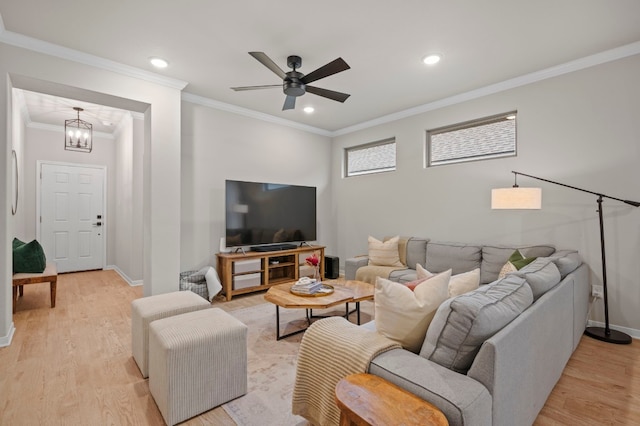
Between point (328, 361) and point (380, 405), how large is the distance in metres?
0.44

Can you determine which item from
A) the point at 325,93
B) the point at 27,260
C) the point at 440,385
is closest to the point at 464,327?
the point at 440,385

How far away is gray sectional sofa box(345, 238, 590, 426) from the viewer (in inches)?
44.1

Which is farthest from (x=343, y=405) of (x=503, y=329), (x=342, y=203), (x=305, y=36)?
(x=342, y=203)

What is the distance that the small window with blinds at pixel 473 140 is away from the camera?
3.82 meters

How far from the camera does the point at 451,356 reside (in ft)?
4.19

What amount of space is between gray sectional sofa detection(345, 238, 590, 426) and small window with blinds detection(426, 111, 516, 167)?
2.40 metres

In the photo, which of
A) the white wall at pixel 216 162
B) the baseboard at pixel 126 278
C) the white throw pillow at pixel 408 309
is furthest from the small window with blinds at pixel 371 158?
the baseboard at pixel 126 278

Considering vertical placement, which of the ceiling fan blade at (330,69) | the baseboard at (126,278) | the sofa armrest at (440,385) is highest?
the ceiling fan blade at (330,69)

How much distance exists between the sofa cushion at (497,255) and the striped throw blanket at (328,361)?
2.53m

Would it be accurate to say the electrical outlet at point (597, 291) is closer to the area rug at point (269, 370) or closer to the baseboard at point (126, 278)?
the area rug at point (269, 370)

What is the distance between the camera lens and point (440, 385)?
1.13 m

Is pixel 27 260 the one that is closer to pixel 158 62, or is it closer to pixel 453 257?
pixel 158 62

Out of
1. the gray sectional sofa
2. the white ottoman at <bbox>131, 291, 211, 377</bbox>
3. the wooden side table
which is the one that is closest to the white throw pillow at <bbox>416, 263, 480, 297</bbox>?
the gray sectional sofa

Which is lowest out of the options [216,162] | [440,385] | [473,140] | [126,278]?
[126,278]
